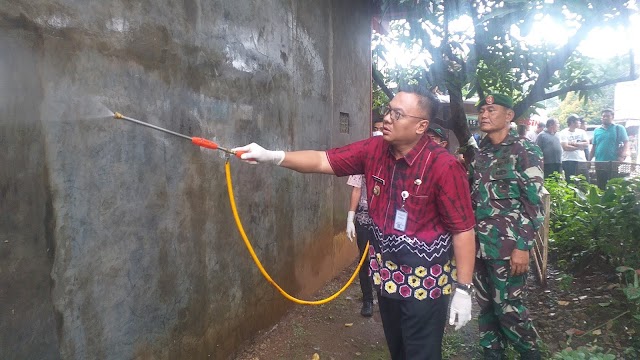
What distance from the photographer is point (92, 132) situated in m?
2.16

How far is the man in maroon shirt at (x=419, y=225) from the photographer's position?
2385 millimetres

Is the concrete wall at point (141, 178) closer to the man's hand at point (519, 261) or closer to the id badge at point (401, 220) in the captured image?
the id badge at point (401, 220)

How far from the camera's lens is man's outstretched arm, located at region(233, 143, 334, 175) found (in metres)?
2.48

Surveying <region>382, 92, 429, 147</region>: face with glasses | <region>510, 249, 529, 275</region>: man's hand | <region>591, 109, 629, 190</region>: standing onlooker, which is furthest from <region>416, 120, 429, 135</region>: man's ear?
→ <region>591, 109, 629, 190</region>: standing onlooker

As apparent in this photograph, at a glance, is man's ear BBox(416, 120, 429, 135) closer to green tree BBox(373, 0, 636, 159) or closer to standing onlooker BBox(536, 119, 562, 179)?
green tree BBox(373, 0, 636, 159)

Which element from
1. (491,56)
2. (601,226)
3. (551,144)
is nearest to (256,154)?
(601,226)

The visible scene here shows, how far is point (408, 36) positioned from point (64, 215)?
6493mm

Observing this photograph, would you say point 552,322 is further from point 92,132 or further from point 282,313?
point 92,132

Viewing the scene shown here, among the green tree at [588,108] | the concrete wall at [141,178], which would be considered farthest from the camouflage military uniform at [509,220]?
the green tree at [588,108]

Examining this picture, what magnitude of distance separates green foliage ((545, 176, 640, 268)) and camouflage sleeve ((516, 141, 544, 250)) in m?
→ 1.82

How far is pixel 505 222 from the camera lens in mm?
3217

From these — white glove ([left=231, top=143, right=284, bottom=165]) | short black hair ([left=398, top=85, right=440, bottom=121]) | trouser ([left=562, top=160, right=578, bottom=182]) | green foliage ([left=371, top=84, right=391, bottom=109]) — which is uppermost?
green foliage ([left=371, top=84, right=391, bottom=109])

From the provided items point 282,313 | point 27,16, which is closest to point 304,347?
point 282,313

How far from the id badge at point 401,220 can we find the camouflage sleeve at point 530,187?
1223 millimetres
